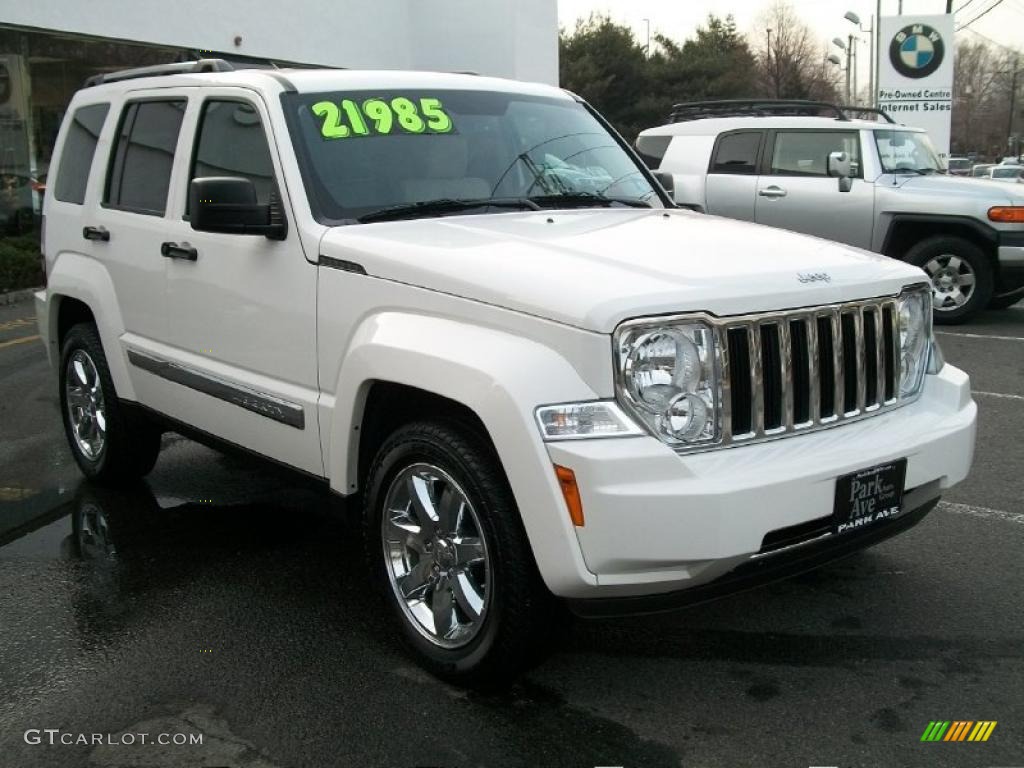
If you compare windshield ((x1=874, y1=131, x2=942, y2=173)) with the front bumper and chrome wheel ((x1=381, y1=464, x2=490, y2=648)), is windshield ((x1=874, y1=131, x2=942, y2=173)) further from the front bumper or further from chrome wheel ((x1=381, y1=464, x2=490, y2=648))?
chrome wheel ((x1=381, y1=464, x2=490, y2=648))

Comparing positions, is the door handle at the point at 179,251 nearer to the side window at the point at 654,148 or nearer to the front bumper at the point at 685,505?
the front bumper at the point at 685,505

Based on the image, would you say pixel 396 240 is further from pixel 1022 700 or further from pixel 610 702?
pixel 1022 700

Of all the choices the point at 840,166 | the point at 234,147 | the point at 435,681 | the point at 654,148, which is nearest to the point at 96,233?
the point at 234,147

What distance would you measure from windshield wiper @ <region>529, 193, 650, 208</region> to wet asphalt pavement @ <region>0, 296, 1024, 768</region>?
1.51 m

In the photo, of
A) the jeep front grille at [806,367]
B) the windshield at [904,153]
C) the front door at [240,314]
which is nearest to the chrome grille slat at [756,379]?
the jeep front grille at [806,367]

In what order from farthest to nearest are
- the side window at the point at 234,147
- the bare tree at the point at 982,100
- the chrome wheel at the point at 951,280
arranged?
the bare tree at the point at 982,100, the chrome wheel at the point at 951,280, the side window at the point at 234,147

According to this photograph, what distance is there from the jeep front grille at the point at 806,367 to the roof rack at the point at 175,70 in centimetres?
278

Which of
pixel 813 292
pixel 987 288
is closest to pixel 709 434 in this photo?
pixel 813 292

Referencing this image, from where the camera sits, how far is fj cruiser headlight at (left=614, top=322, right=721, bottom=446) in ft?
10.3

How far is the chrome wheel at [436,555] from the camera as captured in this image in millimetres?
3490

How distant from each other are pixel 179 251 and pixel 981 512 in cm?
380

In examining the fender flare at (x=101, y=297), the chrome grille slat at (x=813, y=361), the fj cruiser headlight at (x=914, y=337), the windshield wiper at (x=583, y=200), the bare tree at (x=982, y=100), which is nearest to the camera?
the chrome grille slat at (x=813, y=361)

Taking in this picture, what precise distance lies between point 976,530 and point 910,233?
22.3ft

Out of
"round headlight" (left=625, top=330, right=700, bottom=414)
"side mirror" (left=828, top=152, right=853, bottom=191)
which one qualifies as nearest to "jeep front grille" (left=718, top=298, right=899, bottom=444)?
"round headlight" (left=625, top=330, right=700, bottom=414)
